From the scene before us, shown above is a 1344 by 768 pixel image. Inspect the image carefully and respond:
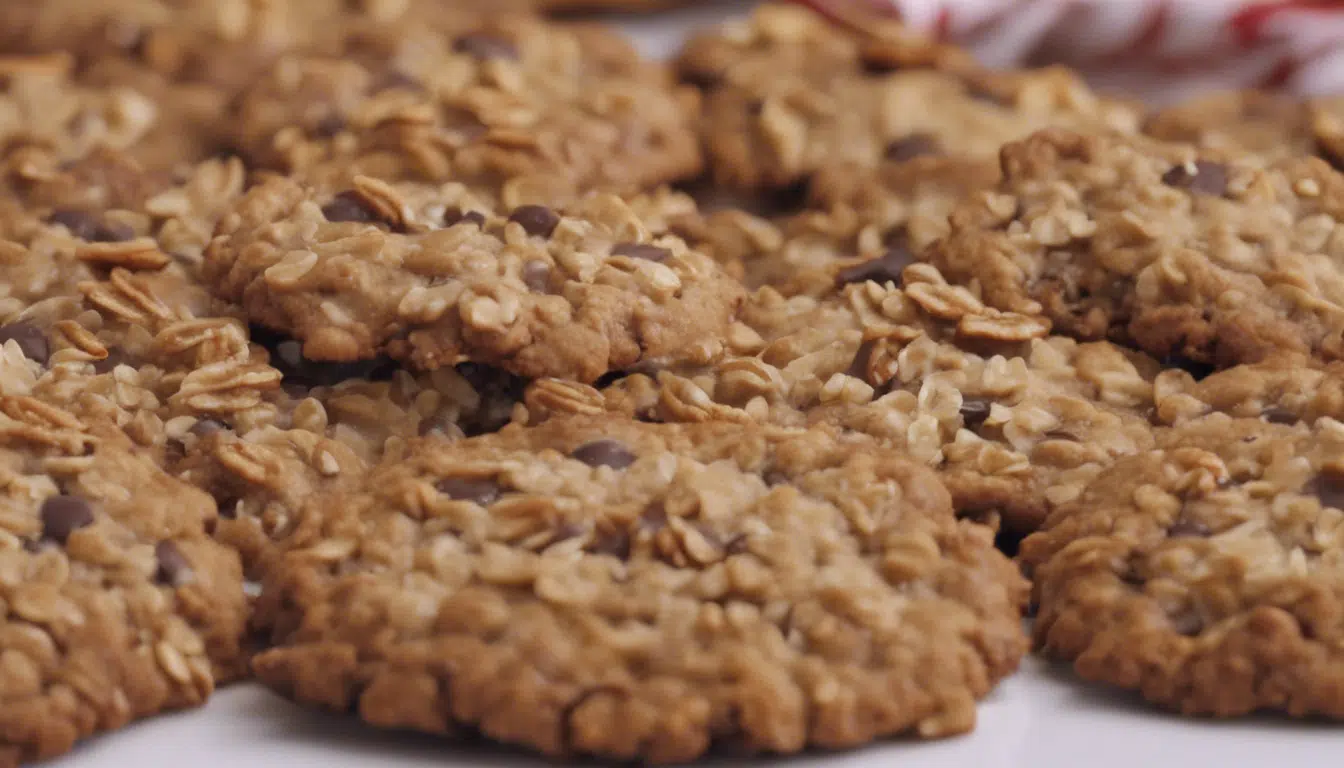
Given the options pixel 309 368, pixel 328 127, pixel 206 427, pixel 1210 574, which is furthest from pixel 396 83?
pixel 1210 574

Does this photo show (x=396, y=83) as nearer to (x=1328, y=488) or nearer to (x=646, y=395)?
(x=646, y=395)

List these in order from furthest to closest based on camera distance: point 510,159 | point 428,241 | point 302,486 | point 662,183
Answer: point 662,183, point 510,159, point 428,241, point 302,486

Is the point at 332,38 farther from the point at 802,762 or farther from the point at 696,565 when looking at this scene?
the point at 802,762

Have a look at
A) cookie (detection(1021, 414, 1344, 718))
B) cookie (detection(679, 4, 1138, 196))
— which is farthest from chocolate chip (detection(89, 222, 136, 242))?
cookie (detection(1021, 414, 1344, 718))

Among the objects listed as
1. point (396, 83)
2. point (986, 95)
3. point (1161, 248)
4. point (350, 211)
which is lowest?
point (350, 211)

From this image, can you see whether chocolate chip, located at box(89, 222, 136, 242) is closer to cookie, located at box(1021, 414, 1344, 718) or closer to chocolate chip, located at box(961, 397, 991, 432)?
chocolate chip, located at box(961, 397, 991, 432)

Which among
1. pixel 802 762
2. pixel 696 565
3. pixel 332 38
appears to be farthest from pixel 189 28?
pixel 802 762
